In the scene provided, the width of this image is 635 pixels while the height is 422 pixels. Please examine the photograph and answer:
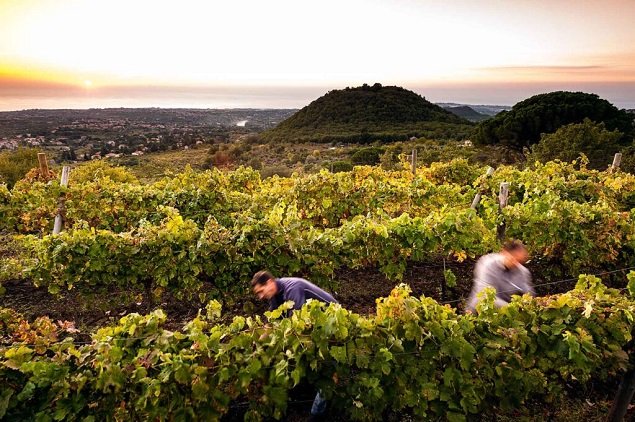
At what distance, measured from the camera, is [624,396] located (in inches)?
155

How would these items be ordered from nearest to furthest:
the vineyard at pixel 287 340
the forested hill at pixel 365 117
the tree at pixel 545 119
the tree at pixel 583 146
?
the vineyard at pixel 287 340
the tree at pixel 583 146
the tree at pixel 545 119
the forested hill at pixel 365 117

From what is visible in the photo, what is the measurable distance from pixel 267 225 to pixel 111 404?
3322 mm

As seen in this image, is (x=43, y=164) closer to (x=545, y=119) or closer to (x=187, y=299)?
(x=187, y=299)

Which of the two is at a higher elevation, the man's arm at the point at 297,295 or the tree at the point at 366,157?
the man's arm at the point at 297,295

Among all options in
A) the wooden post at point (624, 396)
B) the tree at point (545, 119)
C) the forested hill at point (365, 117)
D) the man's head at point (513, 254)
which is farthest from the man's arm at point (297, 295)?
the forested hill at point (365, 117)

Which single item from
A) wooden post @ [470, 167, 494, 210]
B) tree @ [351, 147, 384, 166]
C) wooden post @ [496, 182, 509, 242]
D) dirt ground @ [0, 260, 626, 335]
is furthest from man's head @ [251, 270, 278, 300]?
tree @ [351, 147, 384, 166]

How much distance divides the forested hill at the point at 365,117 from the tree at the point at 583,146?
1784 inches

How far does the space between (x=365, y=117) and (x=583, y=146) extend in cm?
6386

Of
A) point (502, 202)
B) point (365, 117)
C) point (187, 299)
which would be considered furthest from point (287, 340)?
point (365, 117)

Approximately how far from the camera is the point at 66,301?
7.00m

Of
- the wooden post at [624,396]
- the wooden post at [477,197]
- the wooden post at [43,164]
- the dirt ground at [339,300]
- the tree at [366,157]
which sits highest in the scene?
the wooden post at [43,164]

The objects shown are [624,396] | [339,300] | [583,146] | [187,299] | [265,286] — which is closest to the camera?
[624,396]

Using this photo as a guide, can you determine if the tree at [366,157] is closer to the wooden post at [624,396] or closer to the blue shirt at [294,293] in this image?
the blue shirt at [294,293]

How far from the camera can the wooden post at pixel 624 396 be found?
391 cm
